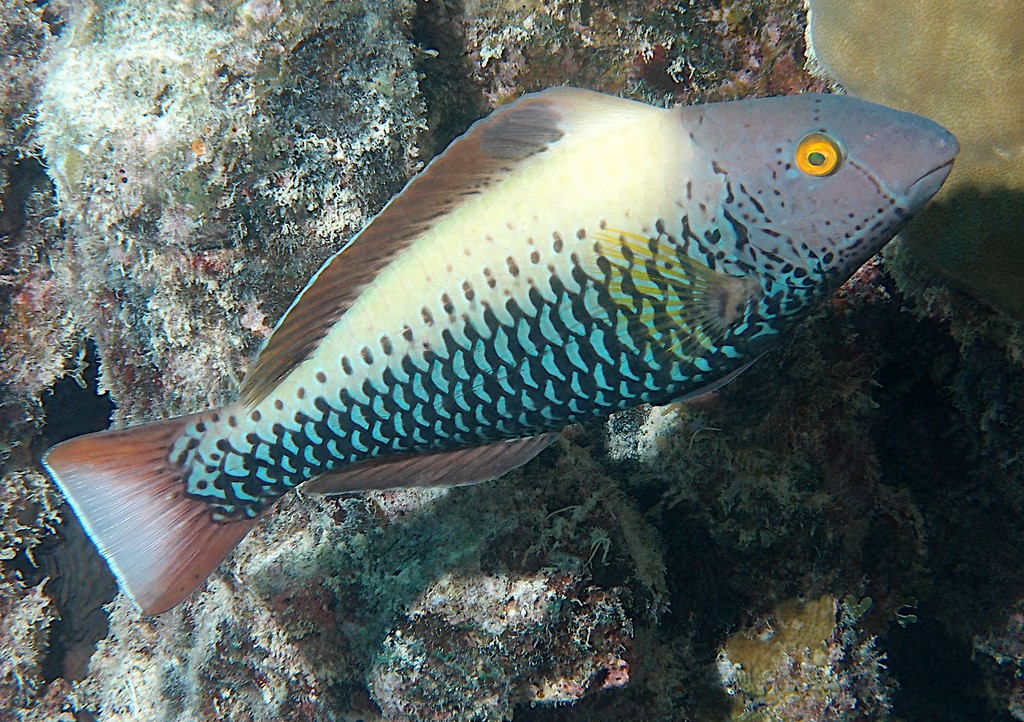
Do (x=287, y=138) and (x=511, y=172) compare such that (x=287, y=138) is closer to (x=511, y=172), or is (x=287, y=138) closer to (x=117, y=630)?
(x=511, y=172)

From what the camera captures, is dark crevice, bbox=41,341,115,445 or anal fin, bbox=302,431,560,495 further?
dark crevice, bbox=41,341,115,445

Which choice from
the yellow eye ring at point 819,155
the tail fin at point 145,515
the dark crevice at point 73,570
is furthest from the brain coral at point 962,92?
the dark crevice at point 73,570

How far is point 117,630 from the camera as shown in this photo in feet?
16.7

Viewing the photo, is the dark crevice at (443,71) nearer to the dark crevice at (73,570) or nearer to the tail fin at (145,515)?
the tail fin at (145,515)

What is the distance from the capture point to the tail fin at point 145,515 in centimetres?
226

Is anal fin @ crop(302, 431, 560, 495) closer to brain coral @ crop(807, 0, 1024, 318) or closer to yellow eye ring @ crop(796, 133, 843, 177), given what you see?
yellow eye ring @ crop(796, 133, 843, 177)

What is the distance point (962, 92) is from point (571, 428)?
91.8 inches

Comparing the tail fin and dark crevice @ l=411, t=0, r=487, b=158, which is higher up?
dark crevice @ l=411, t=0, r=487, b=158

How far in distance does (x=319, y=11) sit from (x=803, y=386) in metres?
3.10

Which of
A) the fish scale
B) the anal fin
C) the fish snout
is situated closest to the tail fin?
the fish scale

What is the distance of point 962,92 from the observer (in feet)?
7.45

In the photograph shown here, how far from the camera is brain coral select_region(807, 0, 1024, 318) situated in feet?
7.25

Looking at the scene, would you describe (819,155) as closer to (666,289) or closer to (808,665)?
(666,289)

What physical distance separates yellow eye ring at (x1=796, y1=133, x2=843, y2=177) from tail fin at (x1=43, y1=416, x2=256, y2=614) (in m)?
2.29
